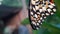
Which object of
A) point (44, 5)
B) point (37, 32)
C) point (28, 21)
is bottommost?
point (37, 32)

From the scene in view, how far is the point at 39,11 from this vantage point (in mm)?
1372

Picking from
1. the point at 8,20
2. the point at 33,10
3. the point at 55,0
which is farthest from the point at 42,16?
the point at 8,20

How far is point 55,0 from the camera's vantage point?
1267 millimetres

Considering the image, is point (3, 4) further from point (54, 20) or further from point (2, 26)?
point (54, 20)

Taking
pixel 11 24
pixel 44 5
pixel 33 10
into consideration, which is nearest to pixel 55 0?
pixel 44 5

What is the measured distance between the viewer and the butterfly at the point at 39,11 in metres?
1.33

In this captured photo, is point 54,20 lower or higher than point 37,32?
higher

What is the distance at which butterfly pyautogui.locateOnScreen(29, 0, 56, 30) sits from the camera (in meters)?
1.33

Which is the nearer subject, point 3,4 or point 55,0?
point 55,0

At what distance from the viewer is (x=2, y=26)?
4.64 ft

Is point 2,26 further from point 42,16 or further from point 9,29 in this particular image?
point 42,16

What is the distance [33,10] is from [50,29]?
0.22 m

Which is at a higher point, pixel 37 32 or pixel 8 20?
pixel 8 20

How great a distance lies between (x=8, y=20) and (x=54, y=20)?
15.9 inches
